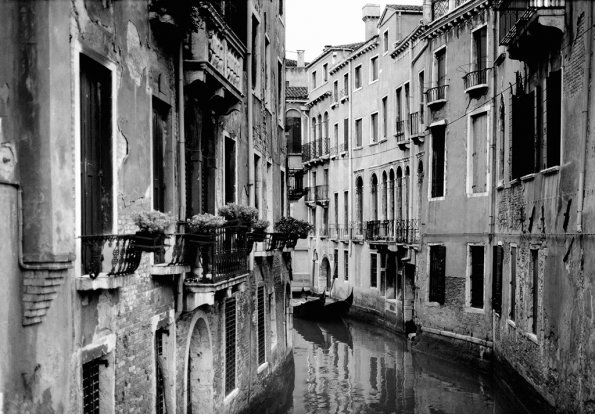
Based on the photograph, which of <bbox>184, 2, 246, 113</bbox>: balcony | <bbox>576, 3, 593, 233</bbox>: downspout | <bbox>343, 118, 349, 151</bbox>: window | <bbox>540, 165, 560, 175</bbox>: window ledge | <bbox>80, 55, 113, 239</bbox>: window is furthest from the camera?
<bbox>343, 118, 349, 151</bbox>: window

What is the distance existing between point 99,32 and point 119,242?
2036mm

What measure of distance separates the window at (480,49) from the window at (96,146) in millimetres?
15012

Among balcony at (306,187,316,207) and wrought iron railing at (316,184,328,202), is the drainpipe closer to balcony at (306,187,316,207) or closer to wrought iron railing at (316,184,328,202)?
wrought iron railing at (316,184,328,202)

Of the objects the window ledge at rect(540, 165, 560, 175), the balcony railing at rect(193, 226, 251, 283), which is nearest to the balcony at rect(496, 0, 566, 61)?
the window ledge at rect(540, 165, 560, 175)

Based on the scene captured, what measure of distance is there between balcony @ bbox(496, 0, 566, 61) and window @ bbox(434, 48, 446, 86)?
6.82 metres

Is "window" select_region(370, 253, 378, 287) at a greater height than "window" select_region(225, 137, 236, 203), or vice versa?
"window" select_region(225, 137, 236, 203)

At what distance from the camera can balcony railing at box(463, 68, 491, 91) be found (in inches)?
804

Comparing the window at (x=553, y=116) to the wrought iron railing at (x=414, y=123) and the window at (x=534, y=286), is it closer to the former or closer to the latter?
the window at (x=534, y=286)

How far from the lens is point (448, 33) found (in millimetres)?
22641

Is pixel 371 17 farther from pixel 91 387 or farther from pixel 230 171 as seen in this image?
pixel 91 387

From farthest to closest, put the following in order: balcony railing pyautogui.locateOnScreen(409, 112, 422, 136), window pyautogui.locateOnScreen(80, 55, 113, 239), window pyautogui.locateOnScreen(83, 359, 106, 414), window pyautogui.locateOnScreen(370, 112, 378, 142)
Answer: window pyautogui.locateOnScreen(370, 112, 378, 142) → balcony railing pyautogui.locateOnScreen(409, 112, 422, 136) → window pyautogui.locateOnScreen(83, 359, 106, 414) → window pyautogui.locateOnScreen(80, 55, 113, 239)

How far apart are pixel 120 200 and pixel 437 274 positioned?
16.1m

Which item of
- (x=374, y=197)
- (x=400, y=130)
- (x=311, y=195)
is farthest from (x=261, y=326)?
(x=311, y=195)

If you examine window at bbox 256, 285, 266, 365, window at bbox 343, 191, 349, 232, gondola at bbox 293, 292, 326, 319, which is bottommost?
gondola at bbox 293, 292, 326, 319
